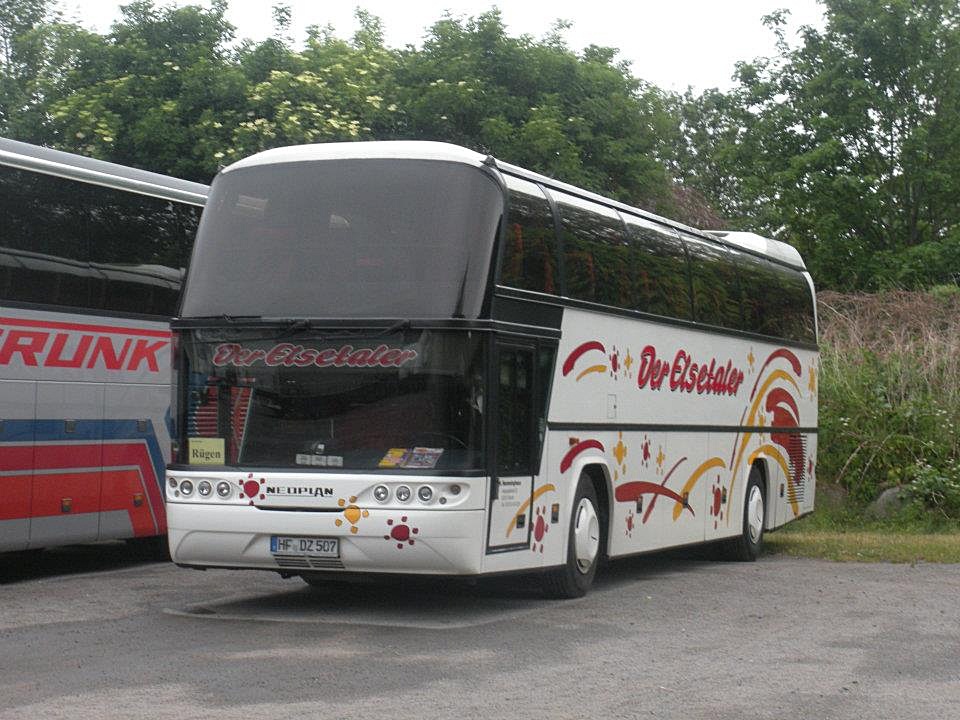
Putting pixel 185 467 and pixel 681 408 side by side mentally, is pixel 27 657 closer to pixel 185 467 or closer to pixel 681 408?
pixel 185 467

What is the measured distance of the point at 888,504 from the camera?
23.7 m

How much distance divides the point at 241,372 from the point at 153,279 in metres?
4.37

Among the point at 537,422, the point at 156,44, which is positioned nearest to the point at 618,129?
the point at 156,44

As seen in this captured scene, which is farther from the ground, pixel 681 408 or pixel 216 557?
pixel 681 408

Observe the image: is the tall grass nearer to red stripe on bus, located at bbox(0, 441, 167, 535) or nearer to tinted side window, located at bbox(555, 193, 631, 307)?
tinted side window, located at bbox(555, 193, 631, 307)

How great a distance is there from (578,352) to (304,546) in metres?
3.15

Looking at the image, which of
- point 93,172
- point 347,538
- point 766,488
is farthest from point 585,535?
Result: point 766,488

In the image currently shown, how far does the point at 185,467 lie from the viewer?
12469mm

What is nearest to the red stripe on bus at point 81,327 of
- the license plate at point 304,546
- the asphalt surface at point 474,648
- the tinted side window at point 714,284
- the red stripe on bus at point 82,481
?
the red stripe on bus at point 82,481

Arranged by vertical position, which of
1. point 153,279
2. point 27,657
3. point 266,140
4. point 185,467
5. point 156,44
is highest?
point 156,44

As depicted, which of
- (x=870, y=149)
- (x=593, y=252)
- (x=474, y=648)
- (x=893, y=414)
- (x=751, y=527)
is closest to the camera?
(x=474, y=648)

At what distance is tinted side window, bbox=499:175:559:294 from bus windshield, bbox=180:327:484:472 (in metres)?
0.84

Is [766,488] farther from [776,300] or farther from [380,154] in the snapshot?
[380,154]

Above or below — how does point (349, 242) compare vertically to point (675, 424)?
above
